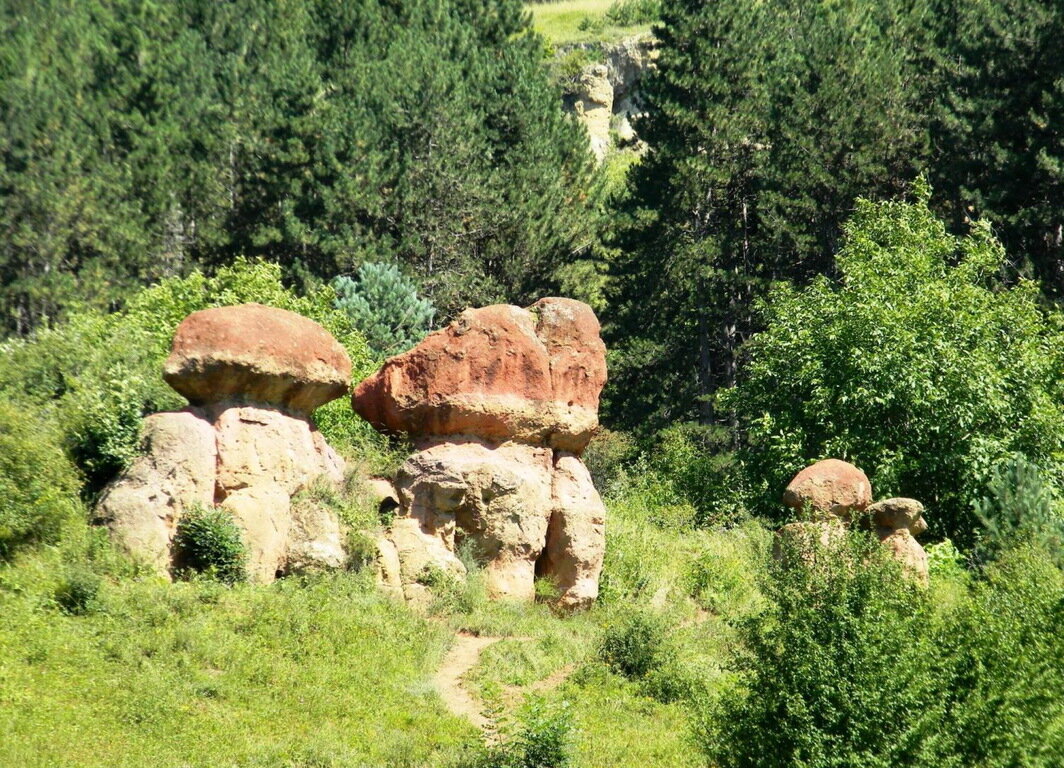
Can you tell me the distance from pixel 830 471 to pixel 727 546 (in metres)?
5.81

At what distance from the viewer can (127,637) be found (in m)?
19.1

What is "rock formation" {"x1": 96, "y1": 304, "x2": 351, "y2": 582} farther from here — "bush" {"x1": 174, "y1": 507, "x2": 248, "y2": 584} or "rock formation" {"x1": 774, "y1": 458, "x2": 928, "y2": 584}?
"rock formation" {"x1": 774, "y1": 458, "x2": 928, "y2": 584}

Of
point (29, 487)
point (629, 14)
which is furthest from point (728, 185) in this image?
point (629, 14)

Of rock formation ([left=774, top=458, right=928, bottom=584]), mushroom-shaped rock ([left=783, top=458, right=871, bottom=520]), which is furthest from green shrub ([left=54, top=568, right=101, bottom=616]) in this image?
mushroom-shaped rock ([left=783, top=458, right=871, bottom=520])

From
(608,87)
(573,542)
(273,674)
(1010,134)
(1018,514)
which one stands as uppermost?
(1010,134)

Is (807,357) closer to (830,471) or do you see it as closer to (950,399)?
(950,399)

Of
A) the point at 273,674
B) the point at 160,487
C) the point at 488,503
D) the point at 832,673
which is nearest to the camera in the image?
the point at 832,673

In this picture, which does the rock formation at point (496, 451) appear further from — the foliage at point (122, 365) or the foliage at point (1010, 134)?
the foliage at point (1010, 134)

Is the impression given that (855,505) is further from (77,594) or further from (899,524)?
(77,594)

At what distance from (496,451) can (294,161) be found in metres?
23.6

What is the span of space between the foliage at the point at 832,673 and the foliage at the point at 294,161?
89.5ft

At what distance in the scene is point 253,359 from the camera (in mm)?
22516

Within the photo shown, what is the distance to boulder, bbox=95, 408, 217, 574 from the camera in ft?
69.8

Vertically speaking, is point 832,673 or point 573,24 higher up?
point 832,673
